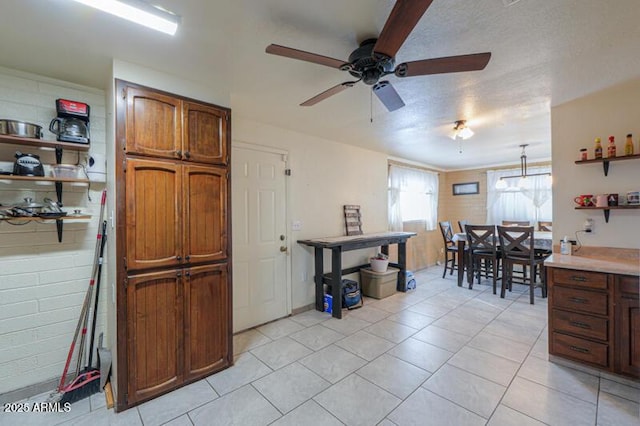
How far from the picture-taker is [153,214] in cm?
206

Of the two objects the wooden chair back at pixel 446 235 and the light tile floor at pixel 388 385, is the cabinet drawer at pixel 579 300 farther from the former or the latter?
the wooden chair back at pixel 446 235

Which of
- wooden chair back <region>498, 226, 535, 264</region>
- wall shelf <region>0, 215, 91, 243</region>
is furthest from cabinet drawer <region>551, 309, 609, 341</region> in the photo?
wall shelf <region>0, 215, 91, 243</region>

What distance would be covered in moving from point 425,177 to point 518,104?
3.54 meters

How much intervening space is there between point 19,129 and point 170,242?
1.25 metres

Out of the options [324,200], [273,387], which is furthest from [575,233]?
[273,387]

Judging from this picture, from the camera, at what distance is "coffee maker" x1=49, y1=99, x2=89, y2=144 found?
210 cm

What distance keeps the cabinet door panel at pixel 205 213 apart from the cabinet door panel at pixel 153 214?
0.25 ft

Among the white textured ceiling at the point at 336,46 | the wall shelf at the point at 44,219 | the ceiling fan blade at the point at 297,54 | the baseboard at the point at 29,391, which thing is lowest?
the baseboard at the point at 29,391

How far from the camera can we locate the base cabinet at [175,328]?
200 cm

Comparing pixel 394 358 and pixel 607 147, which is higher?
pixel 607 147

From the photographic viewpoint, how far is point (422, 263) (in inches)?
250

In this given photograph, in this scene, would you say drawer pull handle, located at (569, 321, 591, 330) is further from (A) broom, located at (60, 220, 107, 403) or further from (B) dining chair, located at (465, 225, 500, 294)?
(A) broom, located at (60, 220, 107, 403)

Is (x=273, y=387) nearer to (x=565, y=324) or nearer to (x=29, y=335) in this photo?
(x=29, y=335)

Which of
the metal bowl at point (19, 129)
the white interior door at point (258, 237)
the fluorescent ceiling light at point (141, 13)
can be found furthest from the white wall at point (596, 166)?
the metal bowl at point (19, 129)
